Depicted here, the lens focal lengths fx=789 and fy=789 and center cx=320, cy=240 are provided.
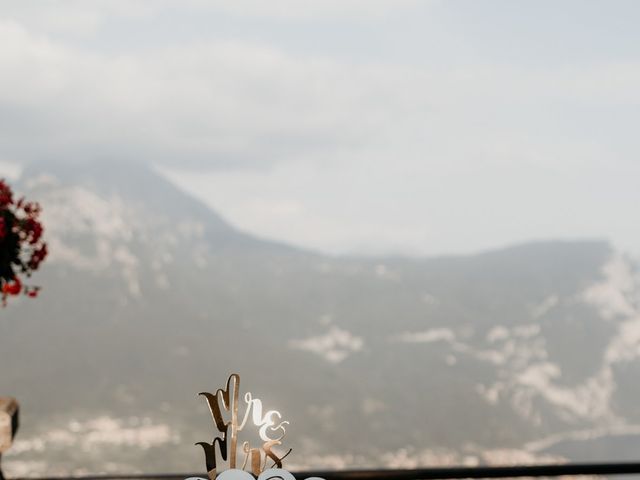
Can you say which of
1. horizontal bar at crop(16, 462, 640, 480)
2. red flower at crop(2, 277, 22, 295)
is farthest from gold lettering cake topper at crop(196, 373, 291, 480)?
red flower at crop(2, 277, 22, 295)

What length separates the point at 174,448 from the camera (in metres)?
139

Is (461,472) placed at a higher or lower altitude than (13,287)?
lower

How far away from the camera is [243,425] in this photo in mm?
2879

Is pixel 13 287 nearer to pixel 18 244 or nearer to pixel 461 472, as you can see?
pixel 18 244

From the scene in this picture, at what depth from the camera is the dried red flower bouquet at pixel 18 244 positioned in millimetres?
4773

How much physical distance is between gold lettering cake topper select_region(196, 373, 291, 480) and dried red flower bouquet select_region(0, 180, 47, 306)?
2352 millimetres

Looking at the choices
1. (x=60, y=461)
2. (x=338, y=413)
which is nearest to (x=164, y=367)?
(x=338, y=413)

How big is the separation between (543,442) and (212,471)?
565 feet

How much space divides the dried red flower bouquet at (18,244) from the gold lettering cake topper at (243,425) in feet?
7.72

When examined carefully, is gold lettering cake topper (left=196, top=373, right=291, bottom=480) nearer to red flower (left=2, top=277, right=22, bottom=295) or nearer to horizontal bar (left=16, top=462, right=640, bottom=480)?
horizontal bar (left=16, top=462, right=640, bottom=480)

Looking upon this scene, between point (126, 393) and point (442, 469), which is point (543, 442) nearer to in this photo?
point (126, 393)

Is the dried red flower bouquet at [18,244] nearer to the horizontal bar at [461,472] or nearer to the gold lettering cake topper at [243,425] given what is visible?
the horizontal bar at [461,472]

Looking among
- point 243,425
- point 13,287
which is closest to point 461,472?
point 243,425

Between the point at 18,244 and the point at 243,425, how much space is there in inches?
102
